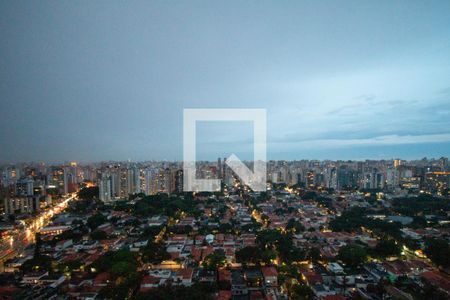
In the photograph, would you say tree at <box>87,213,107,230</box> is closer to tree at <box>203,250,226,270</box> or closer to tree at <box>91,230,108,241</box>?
tree at <box>91,230,108,241</box>

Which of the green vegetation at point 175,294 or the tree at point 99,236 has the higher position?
the green vegetation at point 175,294

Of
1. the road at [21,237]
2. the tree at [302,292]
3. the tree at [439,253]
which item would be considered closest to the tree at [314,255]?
the tree at [302,292]

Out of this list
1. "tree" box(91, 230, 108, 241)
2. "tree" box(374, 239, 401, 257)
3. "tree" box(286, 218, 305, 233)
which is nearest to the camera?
"tree" box(374, 239, 401, 257)

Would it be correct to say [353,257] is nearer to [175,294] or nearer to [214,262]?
[214,262]

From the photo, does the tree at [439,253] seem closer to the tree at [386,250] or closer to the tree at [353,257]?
the tree at [386,250]

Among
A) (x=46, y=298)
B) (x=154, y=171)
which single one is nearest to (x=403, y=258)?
(x=46, y=298)

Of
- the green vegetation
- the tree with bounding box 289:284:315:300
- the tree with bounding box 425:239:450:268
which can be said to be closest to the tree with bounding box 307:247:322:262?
the tree with bounding box 289:284:315:300

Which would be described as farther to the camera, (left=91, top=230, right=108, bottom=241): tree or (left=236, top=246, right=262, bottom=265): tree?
(left=91, top=230, right=108, bottom=241): tree

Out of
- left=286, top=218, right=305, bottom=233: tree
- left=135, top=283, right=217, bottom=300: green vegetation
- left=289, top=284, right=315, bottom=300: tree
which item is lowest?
left=286, top=218, right=305, bottom=233: tree

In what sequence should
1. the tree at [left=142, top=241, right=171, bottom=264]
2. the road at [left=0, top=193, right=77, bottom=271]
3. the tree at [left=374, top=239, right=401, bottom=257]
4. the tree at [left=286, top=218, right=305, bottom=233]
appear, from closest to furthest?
the tree at [left=142, top=241, right=171, bottom=264]
the tree at [left=374, top=239, right=401, bottom=257]
the road at [left=0, top=193, right=77, bottom=271]
the tree at [left=286, top=218, right=305, bottom=233]

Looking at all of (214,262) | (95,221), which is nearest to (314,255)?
(214,262)

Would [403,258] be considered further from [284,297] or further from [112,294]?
[112,294]
